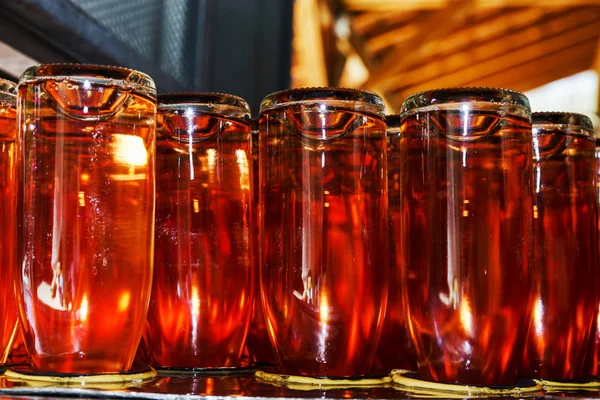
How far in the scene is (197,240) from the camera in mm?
606

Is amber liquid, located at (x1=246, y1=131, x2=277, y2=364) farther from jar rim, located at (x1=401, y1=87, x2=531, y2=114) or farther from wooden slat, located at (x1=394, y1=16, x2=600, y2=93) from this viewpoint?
wooden slat, located at (x1=394, y1=16, x2=600, y2=93)

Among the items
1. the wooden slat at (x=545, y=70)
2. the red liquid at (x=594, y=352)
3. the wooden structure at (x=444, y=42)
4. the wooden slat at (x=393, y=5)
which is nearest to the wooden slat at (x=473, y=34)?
the wooden structure at (x=444, y=42)

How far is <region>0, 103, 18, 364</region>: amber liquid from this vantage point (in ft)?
1.90

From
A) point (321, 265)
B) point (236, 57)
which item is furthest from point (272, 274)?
point (236, 57)

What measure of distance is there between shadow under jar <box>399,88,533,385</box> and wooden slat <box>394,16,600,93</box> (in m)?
7.55

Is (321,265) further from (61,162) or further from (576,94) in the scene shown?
(576,94)

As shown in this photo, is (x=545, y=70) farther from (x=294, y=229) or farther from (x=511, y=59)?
(x=294, y=229)

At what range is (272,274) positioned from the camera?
568 mm

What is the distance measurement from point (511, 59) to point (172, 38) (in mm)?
7494

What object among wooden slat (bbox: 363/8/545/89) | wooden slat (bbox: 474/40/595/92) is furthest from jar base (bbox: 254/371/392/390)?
wooden slat (bbox: 474/40/595/92)

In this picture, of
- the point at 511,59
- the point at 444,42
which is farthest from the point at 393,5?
the point at 511,59

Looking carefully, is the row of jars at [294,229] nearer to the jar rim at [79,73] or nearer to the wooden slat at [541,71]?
the jar rim at [79,73]

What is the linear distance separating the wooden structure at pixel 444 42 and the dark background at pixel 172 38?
7.82ft

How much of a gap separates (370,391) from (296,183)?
0.50 ft
